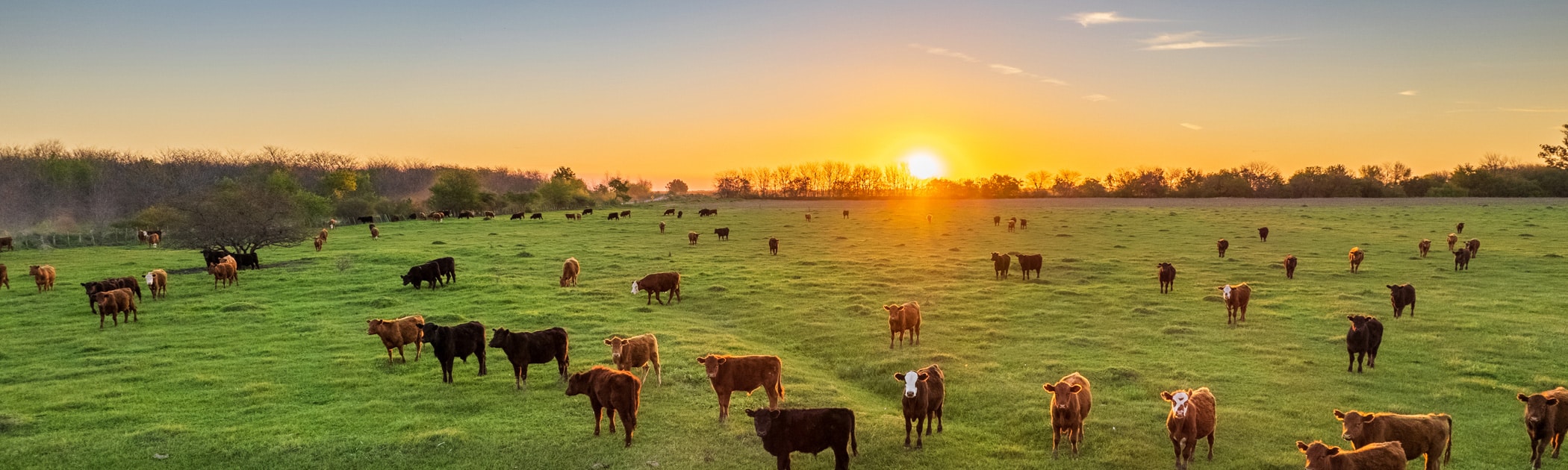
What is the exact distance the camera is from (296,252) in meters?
38.1

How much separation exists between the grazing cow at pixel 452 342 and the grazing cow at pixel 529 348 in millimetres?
889

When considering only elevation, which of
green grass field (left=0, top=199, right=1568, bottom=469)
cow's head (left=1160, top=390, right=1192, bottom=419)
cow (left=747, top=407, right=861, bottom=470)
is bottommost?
green grass field (left=0, top=199, right=1568, bottom=469)

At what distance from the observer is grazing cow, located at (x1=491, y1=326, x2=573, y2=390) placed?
12367mm

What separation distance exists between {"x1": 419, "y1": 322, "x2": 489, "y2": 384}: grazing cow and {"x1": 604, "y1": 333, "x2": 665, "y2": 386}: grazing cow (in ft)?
9.50

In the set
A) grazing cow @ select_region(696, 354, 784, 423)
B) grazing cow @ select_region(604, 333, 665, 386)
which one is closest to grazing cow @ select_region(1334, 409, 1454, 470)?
grazing cow @ select_region(696, 354, 784, 423)

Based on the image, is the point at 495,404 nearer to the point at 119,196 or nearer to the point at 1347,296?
the point at 1347,296

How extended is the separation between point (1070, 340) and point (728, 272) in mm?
15448

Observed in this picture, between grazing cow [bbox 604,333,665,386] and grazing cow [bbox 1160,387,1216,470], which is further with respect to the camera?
grazing cow [bbox 604,333,665,386]

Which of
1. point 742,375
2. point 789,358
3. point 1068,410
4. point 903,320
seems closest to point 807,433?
point 742,375

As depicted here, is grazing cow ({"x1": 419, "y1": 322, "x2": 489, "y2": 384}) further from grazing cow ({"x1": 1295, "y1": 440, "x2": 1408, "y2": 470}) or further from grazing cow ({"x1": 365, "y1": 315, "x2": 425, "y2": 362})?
grazing cow ({"x1": 1295, "y1": 440, "x2": 1408, "y2": 470})

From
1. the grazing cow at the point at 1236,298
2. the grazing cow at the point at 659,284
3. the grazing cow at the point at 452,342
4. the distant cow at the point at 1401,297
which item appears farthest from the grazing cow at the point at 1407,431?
the grazing cow at the point at 659,284

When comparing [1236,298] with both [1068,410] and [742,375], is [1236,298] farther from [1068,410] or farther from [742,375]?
[742,375]

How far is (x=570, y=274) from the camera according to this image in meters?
25.5

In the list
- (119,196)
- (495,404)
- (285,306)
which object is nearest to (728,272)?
(285,306)
